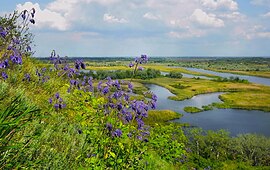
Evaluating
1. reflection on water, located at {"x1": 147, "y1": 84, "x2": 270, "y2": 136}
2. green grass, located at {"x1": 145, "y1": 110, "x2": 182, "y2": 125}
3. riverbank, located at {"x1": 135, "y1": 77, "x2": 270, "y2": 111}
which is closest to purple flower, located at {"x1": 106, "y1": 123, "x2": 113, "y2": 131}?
reflection on water, located at {"x1": 147, "y1": 84, "x2": 270, "y2": 136}

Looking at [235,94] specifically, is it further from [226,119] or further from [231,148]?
[231,148]

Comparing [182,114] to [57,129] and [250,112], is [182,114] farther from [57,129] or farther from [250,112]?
[57,129]

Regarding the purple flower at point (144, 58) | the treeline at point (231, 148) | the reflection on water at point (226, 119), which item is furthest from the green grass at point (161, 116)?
the purple flower at point (144, 58)

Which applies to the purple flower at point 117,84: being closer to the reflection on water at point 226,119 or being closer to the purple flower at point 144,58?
the purple flower at point 144,58

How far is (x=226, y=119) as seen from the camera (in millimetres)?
52781

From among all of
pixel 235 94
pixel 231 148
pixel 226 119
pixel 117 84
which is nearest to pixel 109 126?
pixel 117 84

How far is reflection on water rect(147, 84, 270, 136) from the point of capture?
46.8 meters

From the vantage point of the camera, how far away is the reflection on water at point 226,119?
46.8m

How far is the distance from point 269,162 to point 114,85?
37285 millimetres

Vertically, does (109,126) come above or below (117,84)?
below

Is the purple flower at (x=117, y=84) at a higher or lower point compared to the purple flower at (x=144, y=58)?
lower

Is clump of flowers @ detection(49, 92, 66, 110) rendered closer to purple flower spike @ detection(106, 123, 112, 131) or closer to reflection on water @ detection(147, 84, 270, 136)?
purple flower spike @ detection(106, 123, 112, 131)

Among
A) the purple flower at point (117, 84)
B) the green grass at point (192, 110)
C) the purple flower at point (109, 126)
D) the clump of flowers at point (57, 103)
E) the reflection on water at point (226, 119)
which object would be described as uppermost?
the purple flower at point (117, 84)

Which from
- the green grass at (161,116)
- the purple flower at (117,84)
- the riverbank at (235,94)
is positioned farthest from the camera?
the riverbank at (235,94)
